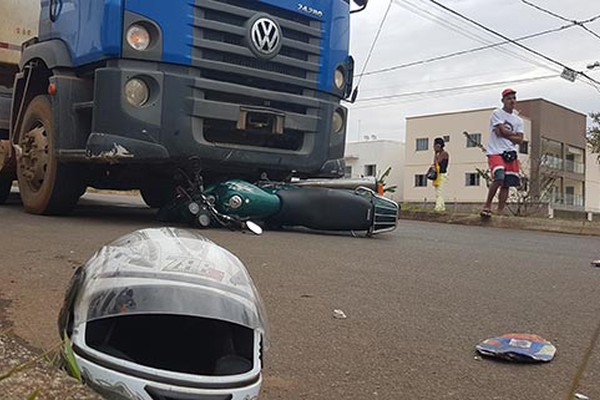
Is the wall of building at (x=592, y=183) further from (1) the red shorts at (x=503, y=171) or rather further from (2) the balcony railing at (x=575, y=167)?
(1) the red shorts at (x=503, y=171)

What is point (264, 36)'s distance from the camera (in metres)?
5.40

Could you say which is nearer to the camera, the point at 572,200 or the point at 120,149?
the point at 120,149

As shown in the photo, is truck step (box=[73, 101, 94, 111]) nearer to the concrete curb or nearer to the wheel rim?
the wheel rim

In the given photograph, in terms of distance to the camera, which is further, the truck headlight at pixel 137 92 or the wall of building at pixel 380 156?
the wall of building at pixel 380 156

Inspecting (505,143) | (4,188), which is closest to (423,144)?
(505,143)

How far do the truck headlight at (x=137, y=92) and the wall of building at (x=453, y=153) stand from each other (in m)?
40.2

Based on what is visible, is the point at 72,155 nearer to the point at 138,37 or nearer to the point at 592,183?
the point at 138,37

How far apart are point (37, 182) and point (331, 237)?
2752 millimetres

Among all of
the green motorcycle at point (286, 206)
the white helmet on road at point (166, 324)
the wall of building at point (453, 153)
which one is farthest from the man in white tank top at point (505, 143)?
the wall of building at point (453, 153)

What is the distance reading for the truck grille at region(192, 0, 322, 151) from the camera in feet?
17.0

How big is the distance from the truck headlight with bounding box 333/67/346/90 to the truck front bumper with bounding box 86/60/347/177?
18 cm

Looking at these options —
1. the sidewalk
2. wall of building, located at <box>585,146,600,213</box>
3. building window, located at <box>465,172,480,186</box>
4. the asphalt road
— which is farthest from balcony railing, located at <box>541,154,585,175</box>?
the asphalt road

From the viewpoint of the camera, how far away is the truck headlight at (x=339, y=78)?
6043mm

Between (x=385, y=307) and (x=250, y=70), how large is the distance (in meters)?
3.03
